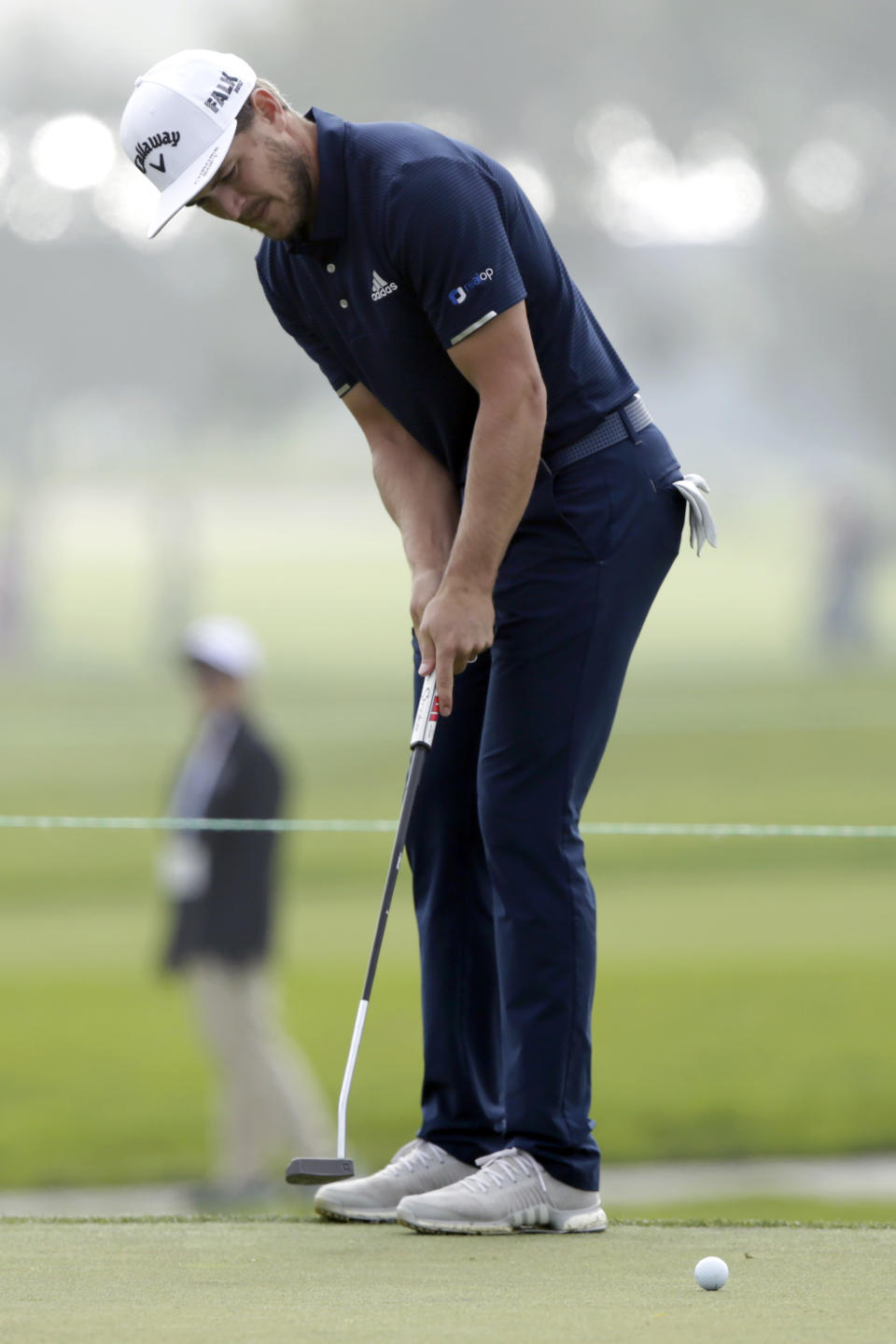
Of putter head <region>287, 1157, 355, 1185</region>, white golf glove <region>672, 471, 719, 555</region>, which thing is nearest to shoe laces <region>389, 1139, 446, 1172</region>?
putter head <region>287, 1157, 355, 1185</region>

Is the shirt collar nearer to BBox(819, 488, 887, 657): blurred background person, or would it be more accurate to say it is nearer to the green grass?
the green grass

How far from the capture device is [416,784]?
2.75 m

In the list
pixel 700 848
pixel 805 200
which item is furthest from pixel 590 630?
pixel 805 200

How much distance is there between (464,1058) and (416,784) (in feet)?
1.39

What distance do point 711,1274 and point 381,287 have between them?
129 centimetres

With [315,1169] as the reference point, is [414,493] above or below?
above

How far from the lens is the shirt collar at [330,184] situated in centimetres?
265

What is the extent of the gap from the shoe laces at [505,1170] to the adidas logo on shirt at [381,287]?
113 centimetres

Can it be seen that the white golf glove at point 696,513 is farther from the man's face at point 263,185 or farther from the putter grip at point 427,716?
the man's face at point 263,185

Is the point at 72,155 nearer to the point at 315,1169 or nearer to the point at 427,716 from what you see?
the point at 427,716

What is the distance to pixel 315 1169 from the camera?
2588 millimetres

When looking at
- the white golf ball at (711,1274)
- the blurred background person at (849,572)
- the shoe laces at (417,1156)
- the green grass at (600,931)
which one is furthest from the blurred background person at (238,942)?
the blurred background person at (849,572)

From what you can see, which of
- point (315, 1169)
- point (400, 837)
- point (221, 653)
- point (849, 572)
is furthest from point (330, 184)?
point (849, 572)

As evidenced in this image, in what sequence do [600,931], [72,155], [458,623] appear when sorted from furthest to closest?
[72,155]
[600,931]
[458,623]
